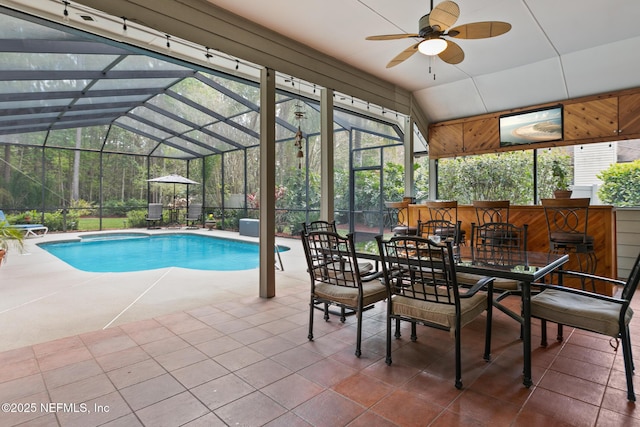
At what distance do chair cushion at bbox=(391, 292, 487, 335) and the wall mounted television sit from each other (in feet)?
15.5

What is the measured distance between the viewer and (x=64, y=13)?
297 cm

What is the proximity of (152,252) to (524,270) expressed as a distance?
8.75 meters

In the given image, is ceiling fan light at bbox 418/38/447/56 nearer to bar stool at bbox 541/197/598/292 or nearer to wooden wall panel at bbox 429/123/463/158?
bar stool at bbox 541/197/598/292

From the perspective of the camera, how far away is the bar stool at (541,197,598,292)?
12.9ft

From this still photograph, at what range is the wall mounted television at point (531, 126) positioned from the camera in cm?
583

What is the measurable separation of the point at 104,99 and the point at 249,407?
7.92 metres

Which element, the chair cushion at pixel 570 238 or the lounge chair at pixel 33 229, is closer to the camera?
the chair cushion at pixel 570 238

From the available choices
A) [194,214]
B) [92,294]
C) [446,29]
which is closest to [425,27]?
[446,29]

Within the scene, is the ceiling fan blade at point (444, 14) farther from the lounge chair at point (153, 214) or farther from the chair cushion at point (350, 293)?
the lounge chair at point (153, 214)

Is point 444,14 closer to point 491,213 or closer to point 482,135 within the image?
point 491,213

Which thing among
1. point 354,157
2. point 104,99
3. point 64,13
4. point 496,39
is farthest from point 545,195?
point 104,99

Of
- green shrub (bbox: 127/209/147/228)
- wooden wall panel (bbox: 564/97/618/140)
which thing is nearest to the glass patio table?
wooden wall panel (bbox: 564/97/618/140)

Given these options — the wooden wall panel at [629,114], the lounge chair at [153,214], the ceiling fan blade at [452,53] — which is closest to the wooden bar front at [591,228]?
the wooden wall panel at [629,114]

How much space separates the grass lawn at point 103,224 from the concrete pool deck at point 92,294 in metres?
5.20
